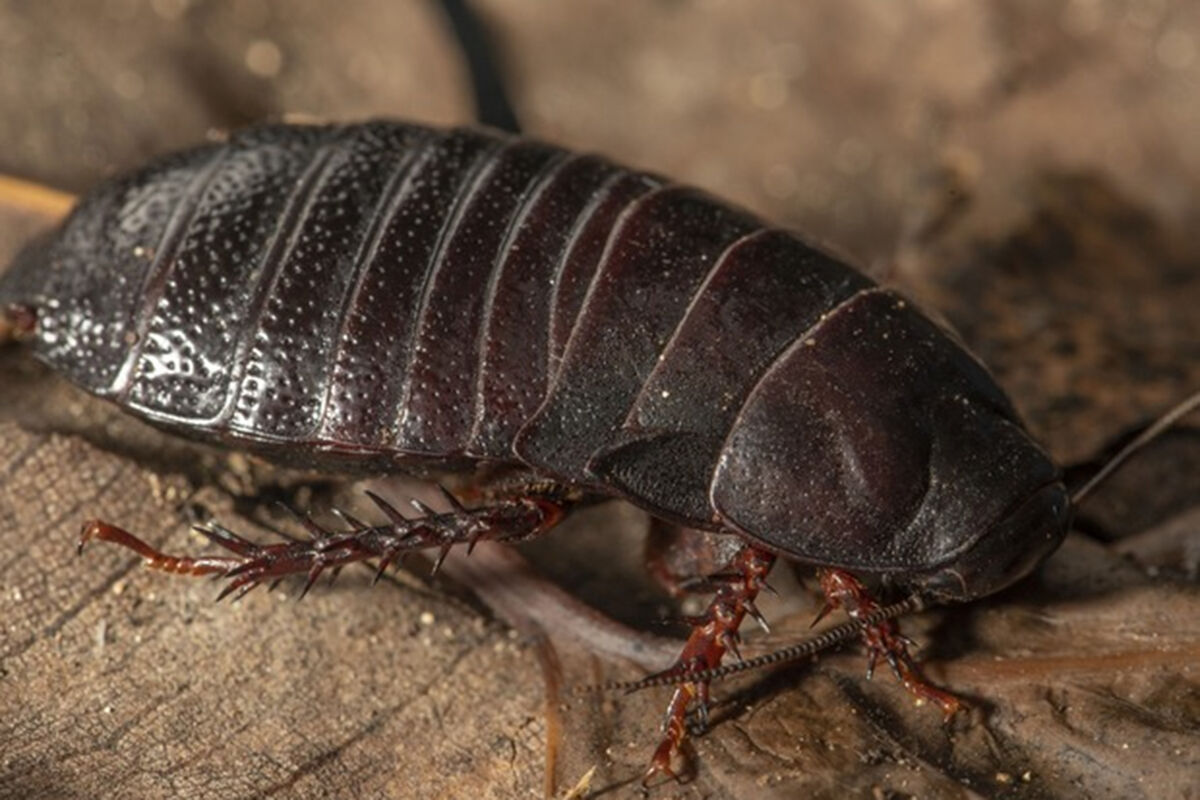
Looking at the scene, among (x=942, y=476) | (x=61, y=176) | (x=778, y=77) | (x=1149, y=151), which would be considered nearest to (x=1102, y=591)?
(x=942, y=476)

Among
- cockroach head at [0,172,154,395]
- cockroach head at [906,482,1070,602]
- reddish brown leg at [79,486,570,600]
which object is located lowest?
reddish brown leg at [79,486,570,600]

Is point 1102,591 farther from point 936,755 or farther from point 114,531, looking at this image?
point 114,531

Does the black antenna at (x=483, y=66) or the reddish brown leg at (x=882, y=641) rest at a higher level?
the black antenna at (x=483, y=66)

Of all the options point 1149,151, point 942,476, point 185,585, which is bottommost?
point 185,585

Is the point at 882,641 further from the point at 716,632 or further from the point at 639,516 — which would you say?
the point at 639,516

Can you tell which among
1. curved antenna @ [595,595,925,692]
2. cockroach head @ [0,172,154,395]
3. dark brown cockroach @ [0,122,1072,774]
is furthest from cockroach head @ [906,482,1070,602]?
cockroach head @ [0,172,154,395]

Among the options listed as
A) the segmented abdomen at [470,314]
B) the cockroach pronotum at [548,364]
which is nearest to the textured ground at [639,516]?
the cockroach pronotum at [548,364]

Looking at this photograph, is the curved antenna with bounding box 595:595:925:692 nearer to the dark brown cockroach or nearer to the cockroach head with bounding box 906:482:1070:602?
the dark brown cockroach

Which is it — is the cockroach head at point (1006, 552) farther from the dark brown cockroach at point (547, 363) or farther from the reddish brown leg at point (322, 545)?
the reddish brown leg at point (322, 545)
